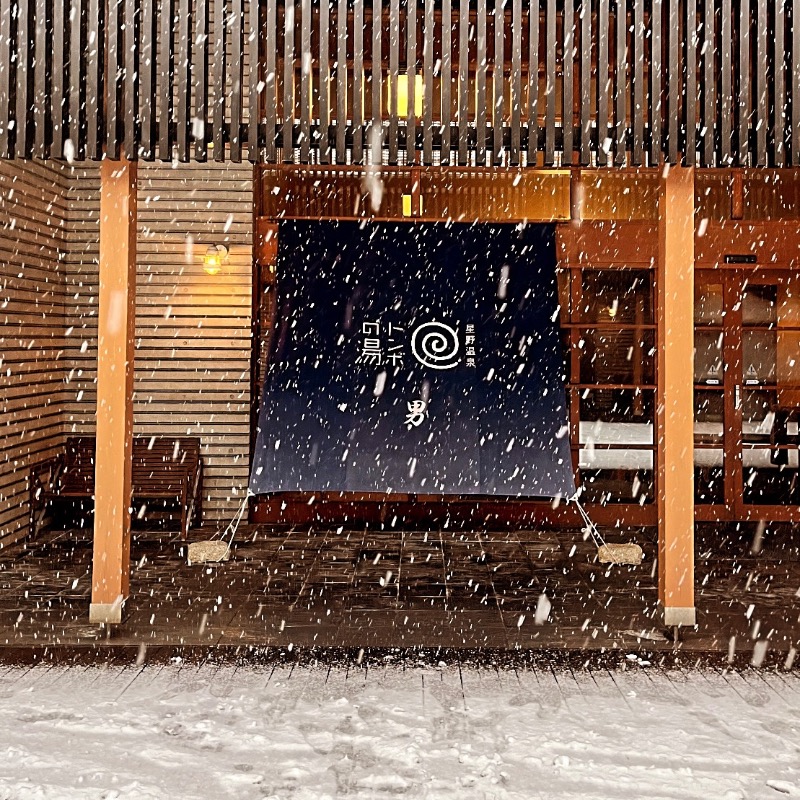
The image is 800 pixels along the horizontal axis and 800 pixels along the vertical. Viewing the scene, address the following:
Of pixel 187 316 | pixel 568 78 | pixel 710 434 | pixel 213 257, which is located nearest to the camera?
pixel 568 78

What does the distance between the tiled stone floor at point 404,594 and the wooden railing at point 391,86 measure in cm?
320

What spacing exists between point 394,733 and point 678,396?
307cm

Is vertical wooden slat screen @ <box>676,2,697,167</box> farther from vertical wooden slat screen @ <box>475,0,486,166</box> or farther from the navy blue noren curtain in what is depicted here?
the navy blue noren curtain

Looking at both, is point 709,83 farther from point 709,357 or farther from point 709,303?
point 709,357

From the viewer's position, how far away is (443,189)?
970 cm

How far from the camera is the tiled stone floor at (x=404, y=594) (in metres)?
5.95

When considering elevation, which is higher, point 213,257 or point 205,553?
point 213,257

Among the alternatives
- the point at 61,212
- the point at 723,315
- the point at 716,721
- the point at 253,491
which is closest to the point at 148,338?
the point at 61,212

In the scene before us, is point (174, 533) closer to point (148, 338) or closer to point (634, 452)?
point (148, 338)

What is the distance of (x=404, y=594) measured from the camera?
279 inches

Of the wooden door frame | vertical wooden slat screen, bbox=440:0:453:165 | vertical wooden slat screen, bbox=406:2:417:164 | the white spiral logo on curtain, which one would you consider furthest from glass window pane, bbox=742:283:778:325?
vertical wooden slat screen, bbox=406:2:417:164

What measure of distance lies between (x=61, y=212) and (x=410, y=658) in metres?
6.75

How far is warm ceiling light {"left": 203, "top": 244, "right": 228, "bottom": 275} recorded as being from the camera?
968cm

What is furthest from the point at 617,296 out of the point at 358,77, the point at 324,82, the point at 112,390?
the point at 112,390
